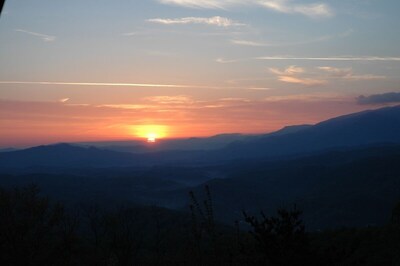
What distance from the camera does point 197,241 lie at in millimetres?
5621

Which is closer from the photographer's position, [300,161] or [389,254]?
[389,254]

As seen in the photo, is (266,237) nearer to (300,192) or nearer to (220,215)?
(220,215)

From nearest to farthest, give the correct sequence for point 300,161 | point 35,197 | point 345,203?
point 35,197 → point 345,203 → point 300,161

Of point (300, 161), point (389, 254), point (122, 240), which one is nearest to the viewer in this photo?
point (122, 240)

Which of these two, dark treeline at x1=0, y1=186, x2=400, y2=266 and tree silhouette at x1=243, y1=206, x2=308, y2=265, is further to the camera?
dark treeline at x1=0, y1=186, x2=400, y2=266

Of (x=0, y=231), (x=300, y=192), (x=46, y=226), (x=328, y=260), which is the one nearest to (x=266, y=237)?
(x=328, y=260)

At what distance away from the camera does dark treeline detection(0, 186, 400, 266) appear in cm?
539

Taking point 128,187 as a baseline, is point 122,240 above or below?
above

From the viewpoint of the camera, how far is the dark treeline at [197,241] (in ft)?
17.7

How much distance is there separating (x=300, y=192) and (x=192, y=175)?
251 ft

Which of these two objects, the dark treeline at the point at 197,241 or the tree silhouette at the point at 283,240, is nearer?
the tree silhouette at the point at 283,240

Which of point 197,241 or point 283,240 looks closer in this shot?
point 283,240

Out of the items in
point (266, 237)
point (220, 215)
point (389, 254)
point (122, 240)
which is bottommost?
point (220, 215)

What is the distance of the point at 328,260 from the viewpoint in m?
5.29
